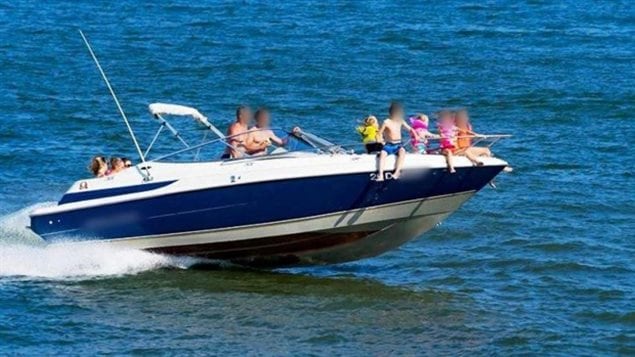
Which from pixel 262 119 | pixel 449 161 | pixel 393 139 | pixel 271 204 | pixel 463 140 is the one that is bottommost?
pixel 271 204

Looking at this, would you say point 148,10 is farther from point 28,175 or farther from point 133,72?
point 28,175

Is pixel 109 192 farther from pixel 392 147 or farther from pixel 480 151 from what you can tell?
pixel 480 151

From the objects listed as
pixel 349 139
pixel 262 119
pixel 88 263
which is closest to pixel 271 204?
pixel 262 119

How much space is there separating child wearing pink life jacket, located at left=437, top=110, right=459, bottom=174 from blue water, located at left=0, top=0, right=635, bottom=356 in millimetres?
1901

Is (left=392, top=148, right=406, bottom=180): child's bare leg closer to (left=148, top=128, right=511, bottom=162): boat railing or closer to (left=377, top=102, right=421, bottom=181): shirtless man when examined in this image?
(left=377, top=102, right=421, bottom=181): shirtless man

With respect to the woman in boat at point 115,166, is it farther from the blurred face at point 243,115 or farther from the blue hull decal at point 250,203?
the blurred face at point 243,115

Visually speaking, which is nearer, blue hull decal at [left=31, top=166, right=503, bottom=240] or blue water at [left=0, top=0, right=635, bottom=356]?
blue water at [left=0, top=0, right=635, bottom=356]

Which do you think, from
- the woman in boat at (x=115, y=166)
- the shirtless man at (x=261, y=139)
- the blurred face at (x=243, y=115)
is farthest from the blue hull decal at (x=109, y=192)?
the blurred face at (x=243, y=115)

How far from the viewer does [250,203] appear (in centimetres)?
1919

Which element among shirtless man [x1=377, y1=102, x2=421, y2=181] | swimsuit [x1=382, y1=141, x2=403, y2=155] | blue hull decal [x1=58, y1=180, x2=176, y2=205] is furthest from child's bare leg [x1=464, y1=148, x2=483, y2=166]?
blue hull decal [x1=58, y1=180, x2=176, y2=205]

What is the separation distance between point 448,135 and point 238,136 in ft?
8.91

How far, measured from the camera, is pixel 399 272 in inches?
821

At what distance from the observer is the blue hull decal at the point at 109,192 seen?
63.4 feet

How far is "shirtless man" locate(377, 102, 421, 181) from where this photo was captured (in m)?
18.5
